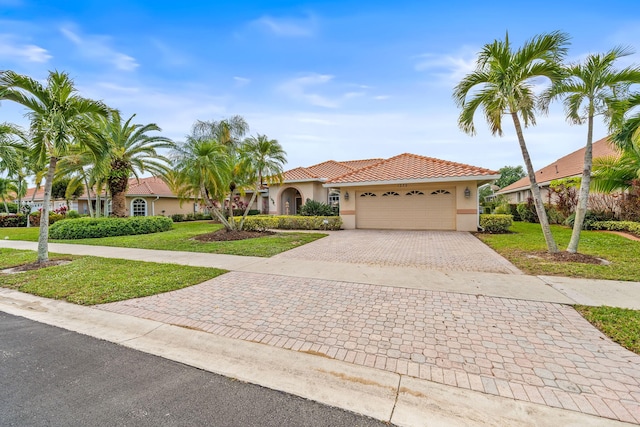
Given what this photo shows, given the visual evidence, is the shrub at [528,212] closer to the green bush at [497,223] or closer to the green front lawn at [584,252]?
the green bush at [497,223]

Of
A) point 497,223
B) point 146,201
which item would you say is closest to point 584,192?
point 497,223

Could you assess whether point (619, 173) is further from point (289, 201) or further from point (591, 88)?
point (289, 201)

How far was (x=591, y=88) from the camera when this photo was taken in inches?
313

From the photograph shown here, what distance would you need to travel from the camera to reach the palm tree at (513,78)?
7.80 meters

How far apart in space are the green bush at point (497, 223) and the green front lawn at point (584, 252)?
7.81 ft

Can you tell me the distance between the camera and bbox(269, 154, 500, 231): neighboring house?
1524 cm

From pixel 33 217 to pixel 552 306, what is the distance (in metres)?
33.5

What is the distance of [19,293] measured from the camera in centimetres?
589

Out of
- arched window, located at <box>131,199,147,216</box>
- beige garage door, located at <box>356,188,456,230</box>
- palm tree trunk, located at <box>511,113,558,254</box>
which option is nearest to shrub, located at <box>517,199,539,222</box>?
beige garage door, located at <box>356,188,456,230</box>

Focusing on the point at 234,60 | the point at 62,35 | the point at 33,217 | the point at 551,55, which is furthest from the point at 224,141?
the point at 551,55

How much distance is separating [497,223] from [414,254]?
7910mm

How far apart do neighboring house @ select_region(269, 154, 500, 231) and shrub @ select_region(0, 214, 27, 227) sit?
992 inches

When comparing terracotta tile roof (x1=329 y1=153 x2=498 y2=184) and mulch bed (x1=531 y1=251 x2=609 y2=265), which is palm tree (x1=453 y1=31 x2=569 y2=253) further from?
terracotta tile roof (x1=329 y1=153 x2=498 y2=184)

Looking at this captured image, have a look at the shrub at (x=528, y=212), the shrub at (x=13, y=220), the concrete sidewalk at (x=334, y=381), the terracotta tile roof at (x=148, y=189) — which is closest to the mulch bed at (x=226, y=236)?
the concrete sidewalk at (x=334, y=381)
